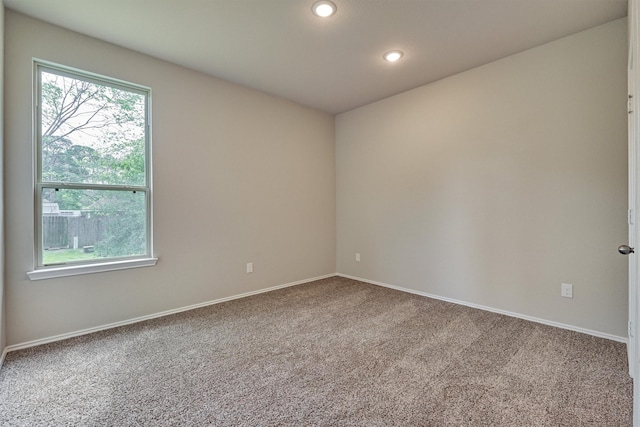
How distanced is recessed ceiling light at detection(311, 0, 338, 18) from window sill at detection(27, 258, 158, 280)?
2644 mm

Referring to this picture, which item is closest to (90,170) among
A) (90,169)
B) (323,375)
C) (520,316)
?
(90,169)

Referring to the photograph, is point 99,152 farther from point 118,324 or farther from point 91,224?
point 118,324

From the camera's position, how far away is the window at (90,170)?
7.64 ft

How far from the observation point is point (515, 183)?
279cm

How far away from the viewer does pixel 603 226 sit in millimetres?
2340

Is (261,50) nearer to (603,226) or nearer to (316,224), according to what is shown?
(316,224)

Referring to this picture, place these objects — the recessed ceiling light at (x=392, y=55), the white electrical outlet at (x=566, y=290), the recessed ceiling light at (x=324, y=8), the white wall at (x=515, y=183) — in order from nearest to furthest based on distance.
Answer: the recessed ceiling light at (x=324, y=8) < the white wall at (x=515, y=183) < the white electrical outlet at (x=566, y=290) < the recessed ceiling light at (x=392, y=55)

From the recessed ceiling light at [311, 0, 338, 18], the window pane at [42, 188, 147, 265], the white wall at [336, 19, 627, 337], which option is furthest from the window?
the white wall at [336, 19, 627, 337]

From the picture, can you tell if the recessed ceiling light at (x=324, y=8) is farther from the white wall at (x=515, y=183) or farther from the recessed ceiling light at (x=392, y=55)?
the white wall at (x=515, y=183)

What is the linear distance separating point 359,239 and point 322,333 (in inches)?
78.6

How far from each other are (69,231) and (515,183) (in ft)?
13.4

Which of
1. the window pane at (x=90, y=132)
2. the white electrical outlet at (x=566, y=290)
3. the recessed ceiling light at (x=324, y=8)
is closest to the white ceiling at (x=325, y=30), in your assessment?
the recessed ceiling light at (x=324, y=8)

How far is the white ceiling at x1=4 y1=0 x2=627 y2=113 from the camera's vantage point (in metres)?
2.11

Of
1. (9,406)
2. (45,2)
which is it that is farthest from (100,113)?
(9,406)
